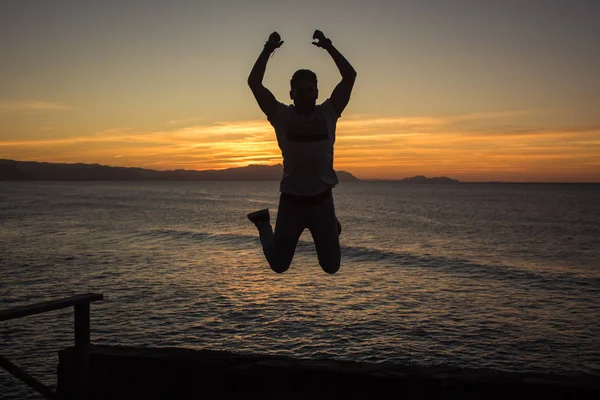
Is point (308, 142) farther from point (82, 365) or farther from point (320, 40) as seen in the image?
point (82, 365)

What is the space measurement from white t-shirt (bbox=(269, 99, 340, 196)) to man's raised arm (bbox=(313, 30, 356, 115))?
0.27 ft

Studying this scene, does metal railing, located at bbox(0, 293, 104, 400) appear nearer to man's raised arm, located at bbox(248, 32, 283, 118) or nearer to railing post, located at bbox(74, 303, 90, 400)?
railing post, located at bbox(74, 303, 90, 400)

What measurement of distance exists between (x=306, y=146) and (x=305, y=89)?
1.81 ft

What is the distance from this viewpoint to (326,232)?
5535 millimetres

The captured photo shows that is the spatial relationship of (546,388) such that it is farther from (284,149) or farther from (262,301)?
(262,301)

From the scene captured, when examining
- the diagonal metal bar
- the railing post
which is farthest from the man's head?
the railing post

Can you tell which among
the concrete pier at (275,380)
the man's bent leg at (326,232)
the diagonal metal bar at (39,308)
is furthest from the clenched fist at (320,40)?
the diagonal metal bar at (39,308)

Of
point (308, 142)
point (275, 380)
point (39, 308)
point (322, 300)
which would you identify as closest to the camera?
point (308, 142)

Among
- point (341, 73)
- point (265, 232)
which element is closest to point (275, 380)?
point (265, 232)

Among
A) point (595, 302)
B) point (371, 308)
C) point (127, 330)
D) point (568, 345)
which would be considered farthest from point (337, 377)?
point (595, 302)

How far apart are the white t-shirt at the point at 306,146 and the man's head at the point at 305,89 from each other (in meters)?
0.07

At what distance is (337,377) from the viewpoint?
692cm

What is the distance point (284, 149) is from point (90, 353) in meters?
4.78

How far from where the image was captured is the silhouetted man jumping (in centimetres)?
519
